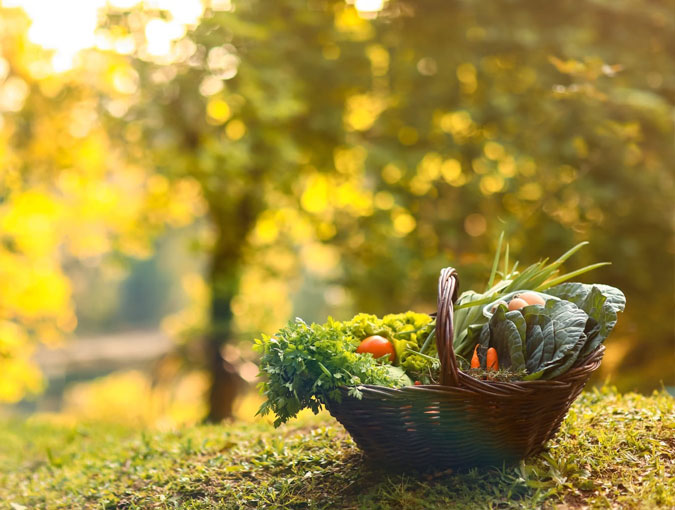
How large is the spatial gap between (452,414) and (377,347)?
452 millimetres

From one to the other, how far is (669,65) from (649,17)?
0.55m

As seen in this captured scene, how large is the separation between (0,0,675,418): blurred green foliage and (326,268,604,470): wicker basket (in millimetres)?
3440

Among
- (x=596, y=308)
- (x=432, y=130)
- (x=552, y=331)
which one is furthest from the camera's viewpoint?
(x=432, y=130)

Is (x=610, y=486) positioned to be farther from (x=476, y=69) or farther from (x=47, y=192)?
(x=47, y=192)

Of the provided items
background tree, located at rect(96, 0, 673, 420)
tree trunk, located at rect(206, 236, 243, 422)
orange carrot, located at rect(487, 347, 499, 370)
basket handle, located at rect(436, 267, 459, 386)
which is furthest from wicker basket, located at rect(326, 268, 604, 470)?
tree trunk, located at rect(206, 236, 243, 422)

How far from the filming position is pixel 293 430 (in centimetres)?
362

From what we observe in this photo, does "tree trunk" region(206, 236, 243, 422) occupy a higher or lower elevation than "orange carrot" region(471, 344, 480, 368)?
lower

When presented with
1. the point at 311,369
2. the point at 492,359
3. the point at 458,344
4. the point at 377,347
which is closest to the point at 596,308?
the point at 492,359

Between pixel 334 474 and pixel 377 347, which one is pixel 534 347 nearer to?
pixel 377 347

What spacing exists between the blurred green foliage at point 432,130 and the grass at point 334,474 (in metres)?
2.79

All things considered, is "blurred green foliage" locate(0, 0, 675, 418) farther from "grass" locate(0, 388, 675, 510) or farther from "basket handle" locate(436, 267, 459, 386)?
"basket handle" locate(436, 267, 459, 386)

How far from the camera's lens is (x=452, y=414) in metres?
2.30

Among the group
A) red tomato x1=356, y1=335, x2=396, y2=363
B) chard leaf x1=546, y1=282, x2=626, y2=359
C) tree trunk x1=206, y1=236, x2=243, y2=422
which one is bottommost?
tree trunk x1=206, y1=236, x2=243, y2=422

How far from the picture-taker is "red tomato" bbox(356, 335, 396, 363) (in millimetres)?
2625
